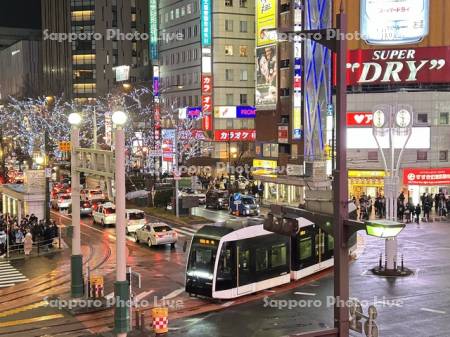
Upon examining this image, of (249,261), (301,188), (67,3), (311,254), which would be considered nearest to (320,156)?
(301,188)

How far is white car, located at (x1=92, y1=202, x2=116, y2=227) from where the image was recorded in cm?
4319

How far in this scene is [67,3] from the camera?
13650cm

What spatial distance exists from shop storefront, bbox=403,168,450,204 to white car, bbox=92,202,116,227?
73.5ft

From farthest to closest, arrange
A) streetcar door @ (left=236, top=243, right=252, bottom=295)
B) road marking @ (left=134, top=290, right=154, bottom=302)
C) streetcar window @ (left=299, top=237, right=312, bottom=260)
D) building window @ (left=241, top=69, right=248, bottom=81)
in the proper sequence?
building window @ (left=241, top=69, right=248, bottom=81) → streetcar window @ (left=299, top=237, right=312, bottom=260) → road marking @ (left=134, top=290, right=154, bottom=302) → streetcar door @ (left=236, top=243, right=252, bottom=295)

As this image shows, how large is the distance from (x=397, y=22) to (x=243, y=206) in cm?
1891

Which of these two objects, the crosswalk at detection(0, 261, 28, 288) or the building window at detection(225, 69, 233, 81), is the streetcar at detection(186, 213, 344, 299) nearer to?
the crosswalk at detection(0, 261, 28, 288)

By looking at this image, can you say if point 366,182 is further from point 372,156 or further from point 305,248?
point 305,248

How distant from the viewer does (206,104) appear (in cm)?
7644

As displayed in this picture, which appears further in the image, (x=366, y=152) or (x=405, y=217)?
(x=366, y=152)

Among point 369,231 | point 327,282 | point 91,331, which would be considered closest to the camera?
point 369,231

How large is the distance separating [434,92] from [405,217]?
11724 mm

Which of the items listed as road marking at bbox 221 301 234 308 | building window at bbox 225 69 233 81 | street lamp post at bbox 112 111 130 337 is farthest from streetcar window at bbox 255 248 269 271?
building window at bbox 225 69 233 81

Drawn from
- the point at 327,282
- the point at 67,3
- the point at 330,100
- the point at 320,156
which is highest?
the point at 67,3

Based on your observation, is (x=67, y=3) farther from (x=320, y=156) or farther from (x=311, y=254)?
(x=311, y=254)
